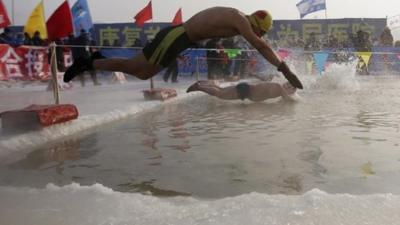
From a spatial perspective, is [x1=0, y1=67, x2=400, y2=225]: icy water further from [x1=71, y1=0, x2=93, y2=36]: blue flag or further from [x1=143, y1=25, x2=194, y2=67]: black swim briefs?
[x1=71, y1=0, x2=93, y2=36]: blue flag

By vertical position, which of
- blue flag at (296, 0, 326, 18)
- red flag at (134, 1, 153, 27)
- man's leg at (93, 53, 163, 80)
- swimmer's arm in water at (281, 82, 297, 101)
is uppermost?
blue flag at (296, 0, 326, 18)

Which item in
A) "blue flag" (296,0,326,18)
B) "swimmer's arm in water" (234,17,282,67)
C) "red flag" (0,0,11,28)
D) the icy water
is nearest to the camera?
the icy water

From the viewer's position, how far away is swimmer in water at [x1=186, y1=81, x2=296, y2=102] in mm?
8672

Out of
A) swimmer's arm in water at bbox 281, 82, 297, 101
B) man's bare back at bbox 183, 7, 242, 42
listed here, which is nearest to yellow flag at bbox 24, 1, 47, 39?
swimmer's arm in water at bbox 281, 82, 297, 101

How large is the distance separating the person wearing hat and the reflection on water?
2.55 ft

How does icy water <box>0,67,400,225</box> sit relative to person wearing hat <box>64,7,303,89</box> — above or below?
below

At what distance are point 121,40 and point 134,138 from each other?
1545 centimetres

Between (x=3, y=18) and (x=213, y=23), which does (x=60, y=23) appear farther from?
(x=213, y=23)

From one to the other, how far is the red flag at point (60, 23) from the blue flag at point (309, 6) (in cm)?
1756

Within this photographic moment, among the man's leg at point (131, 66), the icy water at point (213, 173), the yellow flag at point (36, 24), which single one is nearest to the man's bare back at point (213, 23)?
the man's leg at point (131, 66)

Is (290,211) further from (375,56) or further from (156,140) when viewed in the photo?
(375,56)

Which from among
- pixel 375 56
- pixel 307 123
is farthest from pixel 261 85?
pixel 375 56

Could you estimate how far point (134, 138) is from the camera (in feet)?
17.2

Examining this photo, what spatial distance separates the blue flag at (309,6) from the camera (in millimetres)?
24766
